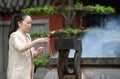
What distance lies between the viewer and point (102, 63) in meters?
5.37

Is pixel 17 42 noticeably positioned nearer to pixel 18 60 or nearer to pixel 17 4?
pixel 18 60

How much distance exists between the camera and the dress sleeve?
203 inches

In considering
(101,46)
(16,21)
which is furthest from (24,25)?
(101,46)

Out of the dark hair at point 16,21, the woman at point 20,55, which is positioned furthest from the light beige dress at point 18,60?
the dark hair at point 16,21

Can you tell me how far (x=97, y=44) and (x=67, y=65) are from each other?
2.51 ft

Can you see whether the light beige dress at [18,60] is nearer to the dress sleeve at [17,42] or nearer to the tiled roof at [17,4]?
the dress sleeve at [17,42]

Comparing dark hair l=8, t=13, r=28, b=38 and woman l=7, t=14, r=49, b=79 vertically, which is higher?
dark hair l=8, t=13, r=28, b=38

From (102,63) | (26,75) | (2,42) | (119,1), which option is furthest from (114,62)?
(2,42)

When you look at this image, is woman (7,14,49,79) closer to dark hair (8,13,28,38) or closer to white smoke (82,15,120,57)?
dark hair (8,13,28,38)

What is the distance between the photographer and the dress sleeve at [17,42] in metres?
5.16

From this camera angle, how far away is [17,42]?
5203 millimetres

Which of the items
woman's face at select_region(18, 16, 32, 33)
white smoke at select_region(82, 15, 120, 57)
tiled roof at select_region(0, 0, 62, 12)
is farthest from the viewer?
tiled roof at select_region(0, 0, 62, 12)

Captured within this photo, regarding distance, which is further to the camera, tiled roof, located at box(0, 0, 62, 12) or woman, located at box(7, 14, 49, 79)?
tiled roof, located at box(0, 0, 62, 12)

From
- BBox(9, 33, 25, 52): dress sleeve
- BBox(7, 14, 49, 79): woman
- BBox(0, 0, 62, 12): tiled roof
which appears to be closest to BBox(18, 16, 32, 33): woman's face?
BBox(7, 14, 49, 79): woman
